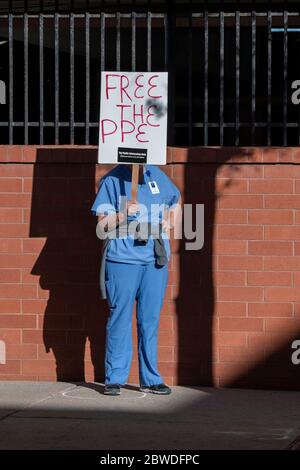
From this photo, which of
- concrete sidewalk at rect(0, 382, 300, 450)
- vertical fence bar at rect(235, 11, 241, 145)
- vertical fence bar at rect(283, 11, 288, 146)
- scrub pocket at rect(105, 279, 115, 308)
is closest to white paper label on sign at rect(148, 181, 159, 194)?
scrub pocket at rect(105, 279, 115, 308)

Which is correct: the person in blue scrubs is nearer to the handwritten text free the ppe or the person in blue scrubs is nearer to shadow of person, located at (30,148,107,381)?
the handwritten text free the ppe

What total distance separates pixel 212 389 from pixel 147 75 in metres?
2.54

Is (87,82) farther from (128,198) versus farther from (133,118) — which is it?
(128,198)

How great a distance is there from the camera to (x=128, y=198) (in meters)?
8.79

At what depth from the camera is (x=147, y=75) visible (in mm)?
9070

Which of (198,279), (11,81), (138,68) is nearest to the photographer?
(198,279)

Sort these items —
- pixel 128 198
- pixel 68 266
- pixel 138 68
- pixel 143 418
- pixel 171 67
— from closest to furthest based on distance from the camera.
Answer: pixel 143 418 < pixel 128 198 < pixel 68 266 < pixel 171 67 < pixel 138 68

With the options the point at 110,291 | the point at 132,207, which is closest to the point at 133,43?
the point at 132,207

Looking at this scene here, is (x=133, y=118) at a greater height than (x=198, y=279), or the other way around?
(x=133, y=118)

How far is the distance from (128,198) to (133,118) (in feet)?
2.13

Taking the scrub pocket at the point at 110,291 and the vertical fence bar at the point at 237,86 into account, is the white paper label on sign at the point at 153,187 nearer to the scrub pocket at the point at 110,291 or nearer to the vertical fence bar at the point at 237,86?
the scrub pocket at the point at 110,291

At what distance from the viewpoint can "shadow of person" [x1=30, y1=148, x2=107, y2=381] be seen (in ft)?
31.3

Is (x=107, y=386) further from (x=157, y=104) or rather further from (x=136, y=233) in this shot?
(x=157, y=104)
